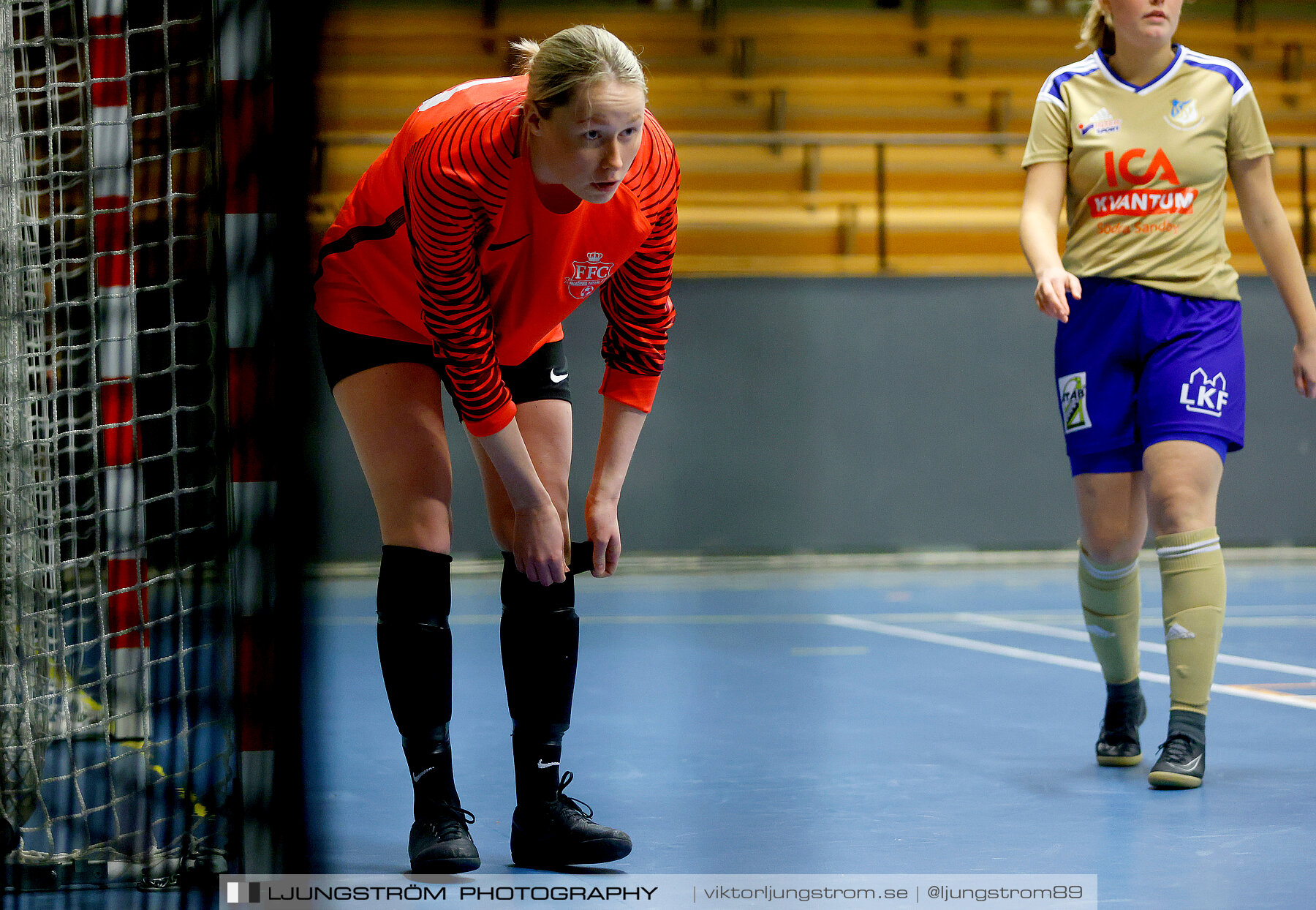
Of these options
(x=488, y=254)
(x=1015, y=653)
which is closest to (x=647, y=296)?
(x=488, y=254)

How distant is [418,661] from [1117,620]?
5.10 feet

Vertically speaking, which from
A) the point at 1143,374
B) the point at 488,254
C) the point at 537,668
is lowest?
the point at 537,668

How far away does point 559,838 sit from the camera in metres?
2.03

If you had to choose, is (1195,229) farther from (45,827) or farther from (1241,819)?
(45,827)

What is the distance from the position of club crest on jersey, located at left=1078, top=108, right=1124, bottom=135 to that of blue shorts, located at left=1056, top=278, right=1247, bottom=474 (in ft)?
1.00

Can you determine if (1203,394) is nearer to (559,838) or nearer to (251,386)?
(559,838)

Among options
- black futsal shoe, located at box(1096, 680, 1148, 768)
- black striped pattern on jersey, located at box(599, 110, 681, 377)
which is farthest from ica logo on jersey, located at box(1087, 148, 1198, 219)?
black striped pattern on jersey, located at box(599, 110, 681, 377)

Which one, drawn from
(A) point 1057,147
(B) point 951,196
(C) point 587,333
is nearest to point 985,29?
(B) point 951,196

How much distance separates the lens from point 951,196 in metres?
8.31

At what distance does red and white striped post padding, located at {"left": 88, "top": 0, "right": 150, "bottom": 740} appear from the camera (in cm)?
199

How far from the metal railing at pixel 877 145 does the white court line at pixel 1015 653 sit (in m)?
3.16

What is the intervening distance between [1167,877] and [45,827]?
1.74 meters

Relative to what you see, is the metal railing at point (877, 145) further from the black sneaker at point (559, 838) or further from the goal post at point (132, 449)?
the black sneaker at point (559, 838)

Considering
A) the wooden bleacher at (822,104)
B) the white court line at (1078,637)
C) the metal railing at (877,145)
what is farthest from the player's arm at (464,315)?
the metal railing at (877,145)
